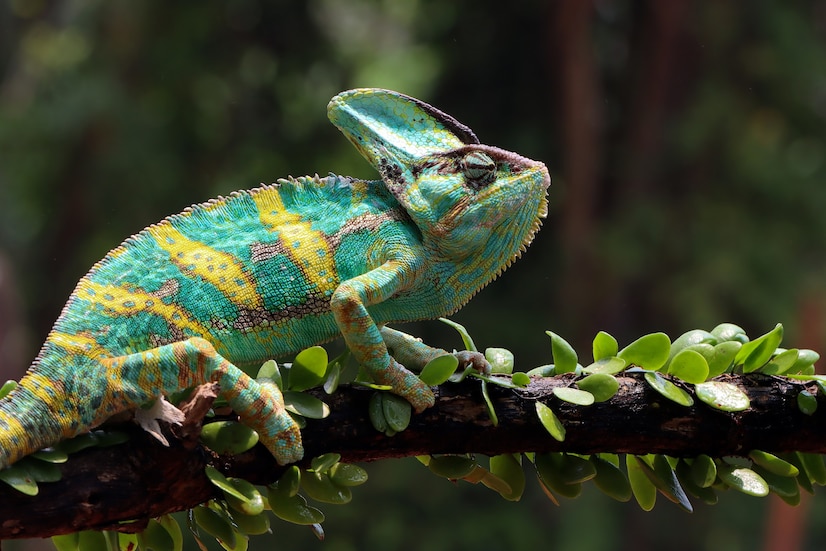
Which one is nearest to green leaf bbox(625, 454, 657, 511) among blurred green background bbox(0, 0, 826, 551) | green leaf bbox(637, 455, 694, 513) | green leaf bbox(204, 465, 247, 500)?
green leaf bbox(637, 455, 694, 513)

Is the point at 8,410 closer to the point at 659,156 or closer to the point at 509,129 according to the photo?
the point at 509,129

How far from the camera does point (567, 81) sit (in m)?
5.04

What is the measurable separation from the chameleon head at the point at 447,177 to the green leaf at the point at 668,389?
0.93ft

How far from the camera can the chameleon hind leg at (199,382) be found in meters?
1.18

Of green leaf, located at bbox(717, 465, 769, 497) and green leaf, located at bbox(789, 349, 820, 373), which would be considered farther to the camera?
green leaf, located at bbox(789, 349, 820, 373)

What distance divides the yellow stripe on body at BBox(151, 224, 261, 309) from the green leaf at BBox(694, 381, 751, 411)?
2.05 ft

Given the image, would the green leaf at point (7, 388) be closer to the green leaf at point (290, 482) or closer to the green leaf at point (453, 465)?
the green leaf at point (290, 482)

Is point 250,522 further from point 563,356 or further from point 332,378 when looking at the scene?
point 563,356

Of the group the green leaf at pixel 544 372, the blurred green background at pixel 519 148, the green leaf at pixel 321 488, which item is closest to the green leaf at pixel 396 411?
the green leaf at pixel 321 488

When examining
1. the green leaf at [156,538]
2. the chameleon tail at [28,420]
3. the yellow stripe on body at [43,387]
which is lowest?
the green leaf at [156,538]

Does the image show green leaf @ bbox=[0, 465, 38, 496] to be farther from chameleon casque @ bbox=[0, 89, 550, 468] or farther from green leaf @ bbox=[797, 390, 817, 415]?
green leaf @ bbox=[797, 390, 817, 415]

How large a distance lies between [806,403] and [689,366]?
0.17 m

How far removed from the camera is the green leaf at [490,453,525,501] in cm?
135

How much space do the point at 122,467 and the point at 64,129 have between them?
3.93 m
